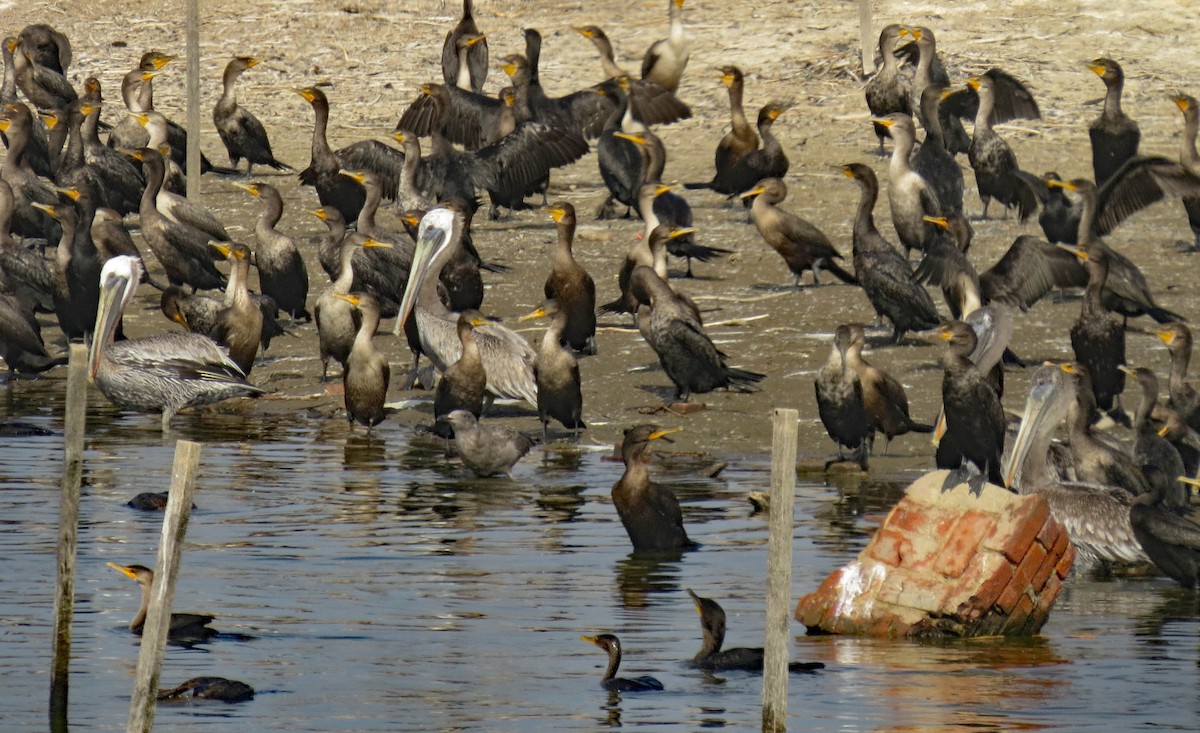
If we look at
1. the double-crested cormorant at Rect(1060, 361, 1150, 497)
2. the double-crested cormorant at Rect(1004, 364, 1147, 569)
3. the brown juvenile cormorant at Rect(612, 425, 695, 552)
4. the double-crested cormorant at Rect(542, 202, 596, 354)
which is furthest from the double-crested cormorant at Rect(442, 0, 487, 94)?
the double-crested cormorant at Rect(1004, 364, 1147, 569)

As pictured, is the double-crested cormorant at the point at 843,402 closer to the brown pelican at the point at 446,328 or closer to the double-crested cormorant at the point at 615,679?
the brown pelican at the point at 446,328

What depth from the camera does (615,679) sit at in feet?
31.3

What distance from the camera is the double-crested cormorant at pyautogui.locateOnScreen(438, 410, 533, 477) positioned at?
48.9ft

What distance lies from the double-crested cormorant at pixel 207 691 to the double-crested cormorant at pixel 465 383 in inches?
264

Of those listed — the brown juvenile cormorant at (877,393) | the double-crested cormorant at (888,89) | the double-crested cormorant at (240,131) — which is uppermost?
the double-crested cormorant at (888,89)

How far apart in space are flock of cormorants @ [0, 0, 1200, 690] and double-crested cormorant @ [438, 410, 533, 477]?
2 cm

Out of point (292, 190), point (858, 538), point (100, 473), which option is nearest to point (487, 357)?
point (100, 473)

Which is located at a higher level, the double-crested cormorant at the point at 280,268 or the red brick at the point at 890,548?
the double-crested cormorant at the point at 280,268

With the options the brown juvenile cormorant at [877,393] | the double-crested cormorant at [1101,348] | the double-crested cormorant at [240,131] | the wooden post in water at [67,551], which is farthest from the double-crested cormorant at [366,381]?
the wooden post in water at [67,551]

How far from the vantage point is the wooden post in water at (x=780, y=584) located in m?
7.82

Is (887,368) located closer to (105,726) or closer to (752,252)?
(752,252)

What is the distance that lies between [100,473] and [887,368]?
19.6ft

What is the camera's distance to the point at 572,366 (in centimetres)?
1578

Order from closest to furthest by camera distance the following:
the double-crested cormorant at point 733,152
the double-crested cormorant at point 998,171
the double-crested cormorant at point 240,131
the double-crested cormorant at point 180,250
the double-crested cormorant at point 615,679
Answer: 1. the double-crested cormorant at point 615,679
2. the double-crested cormorant at point 998,171
3. the double-crested cormorant at point 180,250
4. the double-crested cormorant at point 733,152
5. the double-crested cormorant at point 240,131
